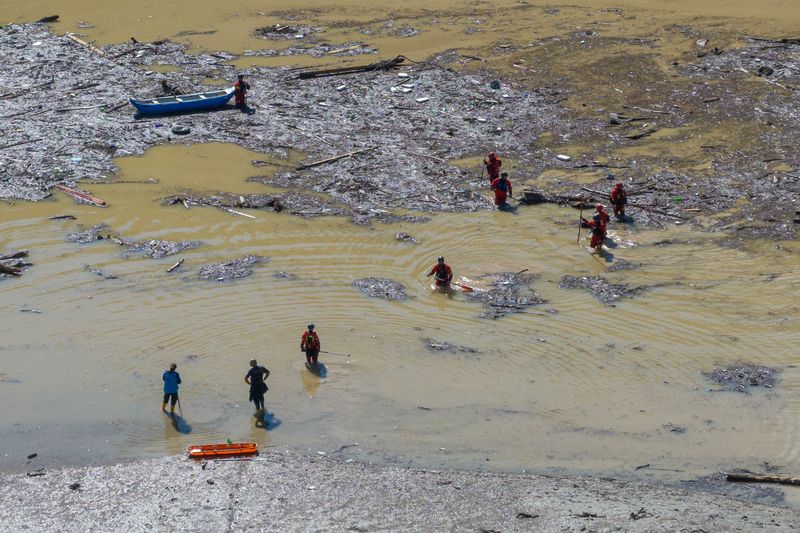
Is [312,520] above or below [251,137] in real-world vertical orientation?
below

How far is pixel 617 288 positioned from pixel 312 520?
913 centimetres

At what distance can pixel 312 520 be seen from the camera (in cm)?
1416

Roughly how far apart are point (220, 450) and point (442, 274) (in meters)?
6.75

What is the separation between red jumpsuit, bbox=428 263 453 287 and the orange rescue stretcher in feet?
20.8

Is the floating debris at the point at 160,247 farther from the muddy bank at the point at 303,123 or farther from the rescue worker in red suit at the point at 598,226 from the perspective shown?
the rescue worker in red suit at the point at 598,226

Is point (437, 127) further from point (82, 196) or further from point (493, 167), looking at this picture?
point (82, 196)

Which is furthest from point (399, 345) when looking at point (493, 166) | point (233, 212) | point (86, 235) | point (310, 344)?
point (86, 235)

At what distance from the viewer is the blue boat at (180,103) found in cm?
2923

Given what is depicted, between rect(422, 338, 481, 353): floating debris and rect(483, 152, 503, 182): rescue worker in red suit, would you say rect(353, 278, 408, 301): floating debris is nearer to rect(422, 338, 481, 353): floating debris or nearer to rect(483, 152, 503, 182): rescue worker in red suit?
rect(422, 338, 481, 353): floating debris

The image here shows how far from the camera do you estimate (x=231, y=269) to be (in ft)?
70.9

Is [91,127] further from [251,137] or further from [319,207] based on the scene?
[319,207]

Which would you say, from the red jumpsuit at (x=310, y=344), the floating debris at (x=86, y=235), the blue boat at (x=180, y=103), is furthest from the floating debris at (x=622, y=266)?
the blue boat at (x=180, y=103)

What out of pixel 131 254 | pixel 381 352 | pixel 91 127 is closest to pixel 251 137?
pixel 91 127

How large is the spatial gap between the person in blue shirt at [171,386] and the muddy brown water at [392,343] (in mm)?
253
